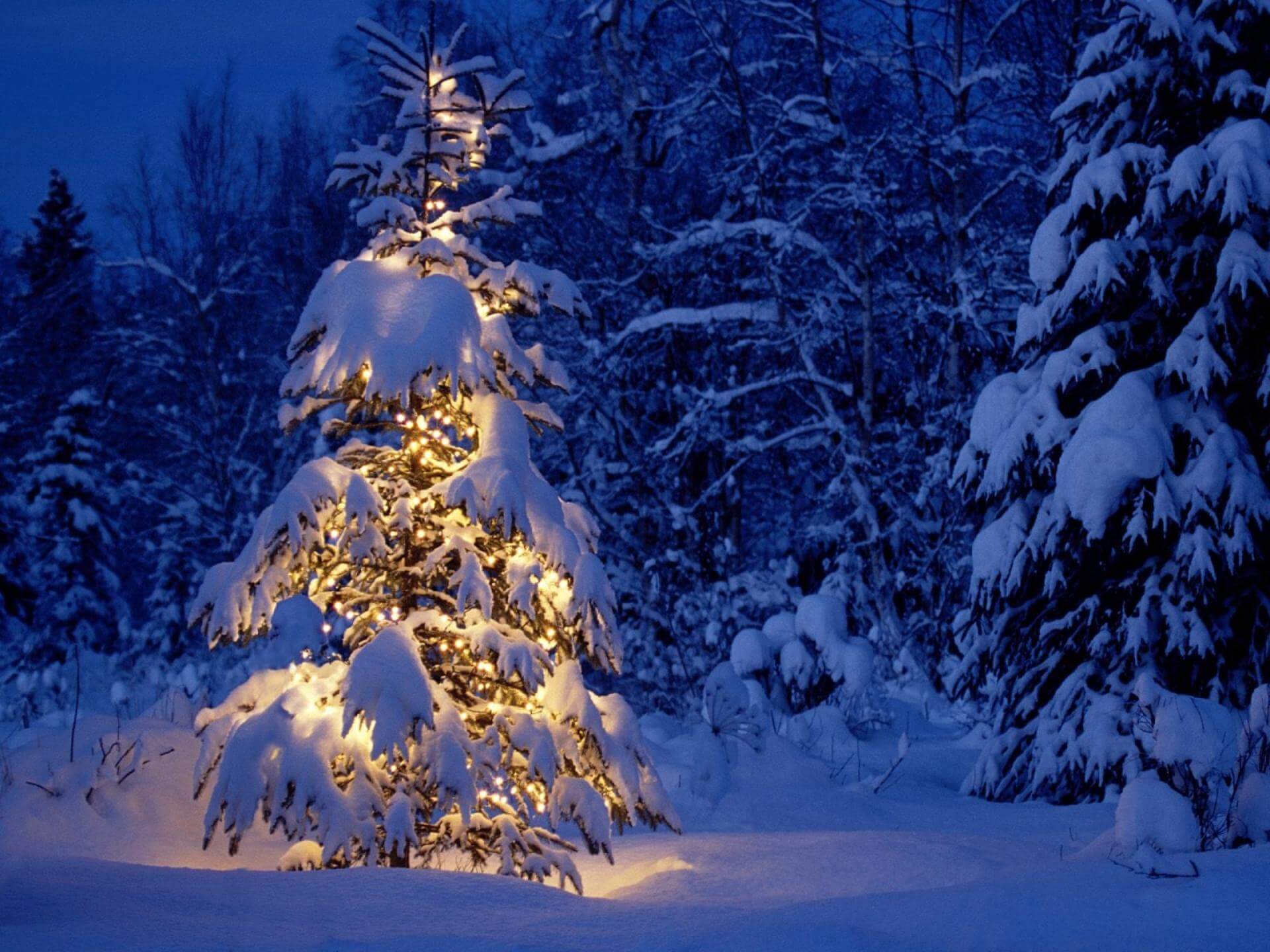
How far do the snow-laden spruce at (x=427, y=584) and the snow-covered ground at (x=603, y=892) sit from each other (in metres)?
0.44

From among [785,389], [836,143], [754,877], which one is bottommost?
[754,877]

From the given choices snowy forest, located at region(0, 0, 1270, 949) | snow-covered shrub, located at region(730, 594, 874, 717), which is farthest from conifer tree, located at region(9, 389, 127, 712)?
snow-covered shrub, located at region(730, 594, 874, 717)

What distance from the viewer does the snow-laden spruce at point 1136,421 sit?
23.4 ft

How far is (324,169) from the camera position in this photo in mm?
28625

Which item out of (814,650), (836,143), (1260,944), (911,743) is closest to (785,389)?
(836,143)

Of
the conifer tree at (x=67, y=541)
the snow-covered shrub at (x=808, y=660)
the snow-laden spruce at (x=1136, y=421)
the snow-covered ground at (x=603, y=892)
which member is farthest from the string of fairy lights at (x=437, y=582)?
the conifer tree at (x=67, y=541)

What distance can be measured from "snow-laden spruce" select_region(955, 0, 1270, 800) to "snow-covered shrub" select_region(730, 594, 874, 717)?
8.42ft

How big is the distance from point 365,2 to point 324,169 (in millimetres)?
5414

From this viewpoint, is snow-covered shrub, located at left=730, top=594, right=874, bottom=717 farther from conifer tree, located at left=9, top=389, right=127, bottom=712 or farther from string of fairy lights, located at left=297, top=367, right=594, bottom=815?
conifer tree, located at left=9, top=389, right=127, bottom=712

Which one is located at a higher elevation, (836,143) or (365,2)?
(365,2)

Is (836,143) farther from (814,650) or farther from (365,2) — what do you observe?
(365,2)

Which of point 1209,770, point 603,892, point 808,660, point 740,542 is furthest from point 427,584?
point 740,542

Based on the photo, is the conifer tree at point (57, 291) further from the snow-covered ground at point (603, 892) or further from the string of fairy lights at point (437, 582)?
the string of fairy lights at point (437, 582)

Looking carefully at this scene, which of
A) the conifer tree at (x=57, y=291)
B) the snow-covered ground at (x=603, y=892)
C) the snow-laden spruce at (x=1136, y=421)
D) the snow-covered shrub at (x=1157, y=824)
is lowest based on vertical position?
the snow-covered ground at (x=603, y=892)
